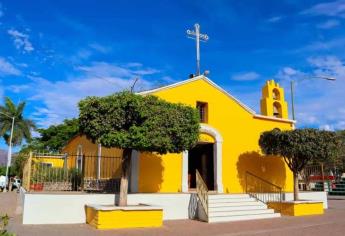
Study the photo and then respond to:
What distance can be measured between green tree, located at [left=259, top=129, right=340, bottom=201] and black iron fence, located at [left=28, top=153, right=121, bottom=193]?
22.5 feet

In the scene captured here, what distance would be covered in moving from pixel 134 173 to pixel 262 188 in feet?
21.8

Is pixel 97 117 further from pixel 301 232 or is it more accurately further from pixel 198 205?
pixel 301 232

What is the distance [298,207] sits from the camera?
14.4 meters

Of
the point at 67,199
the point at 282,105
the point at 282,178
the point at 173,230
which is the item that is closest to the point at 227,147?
the point at 282,178

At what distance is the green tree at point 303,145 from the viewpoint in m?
14.2

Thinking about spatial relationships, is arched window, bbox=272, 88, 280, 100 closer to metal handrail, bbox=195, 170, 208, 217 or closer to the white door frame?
the white door frame

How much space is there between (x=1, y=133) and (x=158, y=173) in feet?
114

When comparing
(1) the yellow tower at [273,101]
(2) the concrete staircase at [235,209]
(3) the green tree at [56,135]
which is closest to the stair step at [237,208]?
(2) the concrete staircase at [235,209]

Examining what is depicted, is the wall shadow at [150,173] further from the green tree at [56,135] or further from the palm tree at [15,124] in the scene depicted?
the palm tree at [15,124]

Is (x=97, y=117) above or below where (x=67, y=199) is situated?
above

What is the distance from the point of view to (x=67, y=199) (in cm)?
1145

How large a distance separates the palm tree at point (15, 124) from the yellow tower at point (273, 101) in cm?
3348

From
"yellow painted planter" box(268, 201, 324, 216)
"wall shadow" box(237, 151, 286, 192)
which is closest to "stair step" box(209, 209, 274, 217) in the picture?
"yellow painted planter" box(268, 201, 324, 216)

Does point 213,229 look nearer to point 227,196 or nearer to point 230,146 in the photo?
point 227,196
